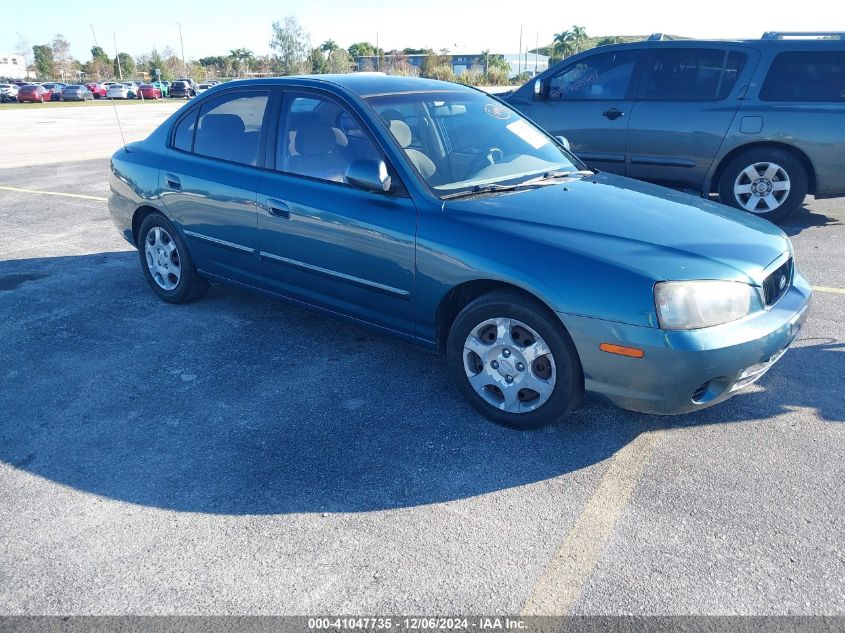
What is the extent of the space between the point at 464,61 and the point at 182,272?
85115mm

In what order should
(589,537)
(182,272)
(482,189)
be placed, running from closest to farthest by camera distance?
(589,537) < (482,189) < (182,272)

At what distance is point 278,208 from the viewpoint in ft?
13.9

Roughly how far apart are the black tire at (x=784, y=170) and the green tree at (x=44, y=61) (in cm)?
9424

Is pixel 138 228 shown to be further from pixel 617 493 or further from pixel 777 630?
pixel 777 630

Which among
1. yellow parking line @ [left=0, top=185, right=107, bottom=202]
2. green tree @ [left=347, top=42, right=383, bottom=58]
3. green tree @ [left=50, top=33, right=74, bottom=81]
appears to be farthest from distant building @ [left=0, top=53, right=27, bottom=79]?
yellow parking line @ [left=0, top=185, right=107, bottom=202]

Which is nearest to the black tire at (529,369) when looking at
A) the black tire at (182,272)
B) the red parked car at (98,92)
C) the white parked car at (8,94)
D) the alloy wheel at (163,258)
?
the black tire at (182,272)

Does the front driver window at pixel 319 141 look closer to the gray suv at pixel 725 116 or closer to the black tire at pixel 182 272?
the black tire at pixel 182 272

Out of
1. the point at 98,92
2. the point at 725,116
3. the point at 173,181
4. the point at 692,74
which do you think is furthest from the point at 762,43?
the point at 98,92

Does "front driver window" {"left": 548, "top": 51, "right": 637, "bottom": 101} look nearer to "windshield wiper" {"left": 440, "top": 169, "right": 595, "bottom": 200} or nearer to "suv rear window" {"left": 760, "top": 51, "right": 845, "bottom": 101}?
"suv rear window" {"left": 760, "top": 51, "right": 845, "bottom": 101}

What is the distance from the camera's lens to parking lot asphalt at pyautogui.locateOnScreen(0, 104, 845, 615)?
2494 millimetres

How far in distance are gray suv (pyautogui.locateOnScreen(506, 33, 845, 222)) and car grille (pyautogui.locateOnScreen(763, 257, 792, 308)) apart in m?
4.07

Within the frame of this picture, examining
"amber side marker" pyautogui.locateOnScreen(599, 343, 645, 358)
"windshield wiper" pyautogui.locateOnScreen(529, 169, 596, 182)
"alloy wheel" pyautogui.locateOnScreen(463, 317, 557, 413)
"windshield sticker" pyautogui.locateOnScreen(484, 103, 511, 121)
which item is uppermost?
"windshield sticker" pyautogui.locateOnScreen(484, 103, 511, 121)

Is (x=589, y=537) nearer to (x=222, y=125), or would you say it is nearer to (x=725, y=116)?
(x=222, y=125)

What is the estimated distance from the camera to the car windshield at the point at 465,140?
13.0ft
